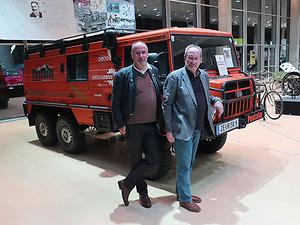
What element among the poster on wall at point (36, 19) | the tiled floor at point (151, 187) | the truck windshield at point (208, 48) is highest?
the poster on wall at point (36, 19)

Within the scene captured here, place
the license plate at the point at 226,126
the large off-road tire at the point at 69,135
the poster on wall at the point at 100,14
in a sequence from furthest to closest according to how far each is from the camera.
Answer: the poster on wall at the point at 100,14, the large off-road tire at the point at 69,135, the license plate at the point at 226,126

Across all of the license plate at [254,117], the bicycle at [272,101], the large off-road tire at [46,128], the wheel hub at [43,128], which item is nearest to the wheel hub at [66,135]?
the large off-road tire at [46,128]

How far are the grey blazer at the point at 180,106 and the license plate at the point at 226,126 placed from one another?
2.65ft

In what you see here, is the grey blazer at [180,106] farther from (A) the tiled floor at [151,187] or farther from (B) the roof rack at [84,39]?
(B) the roof rack at [84,39]

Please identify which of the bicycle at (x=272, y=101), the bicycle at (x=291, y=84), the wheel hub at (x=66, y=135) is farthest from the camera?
the bicycle at (x=291, y=84)

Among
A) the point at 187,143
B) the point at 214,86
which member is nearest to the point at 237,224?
the point at 187,143

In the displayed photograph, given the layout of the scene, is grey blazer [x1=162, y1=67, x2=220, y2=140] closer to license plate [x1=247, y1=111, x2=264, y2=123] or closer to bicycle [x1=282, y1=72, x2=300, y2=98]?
license plate [x1=247, y1=111, x2=264, y2=123]

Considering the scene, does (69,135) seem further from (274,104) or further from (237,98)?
(274,104)

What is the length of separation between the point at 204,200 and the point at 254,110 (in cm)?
176

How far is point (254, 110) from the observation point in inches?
176

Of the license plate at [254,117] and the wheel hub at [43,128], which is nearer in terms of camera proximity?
the license plate at [254,117]

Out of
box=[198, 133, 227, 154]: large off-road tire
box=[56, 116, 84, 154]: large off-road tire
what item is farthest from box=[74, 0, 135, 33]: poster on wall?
box=[198, 133, 227, 154]: large off-road tire

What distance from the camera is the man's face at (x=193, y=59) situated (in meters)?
2.89

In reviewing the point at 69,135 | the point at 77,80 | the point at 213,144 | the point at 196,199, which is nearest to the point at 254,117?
the point at 213,144
